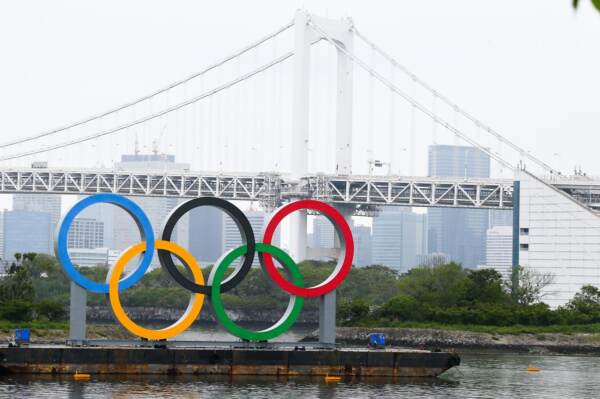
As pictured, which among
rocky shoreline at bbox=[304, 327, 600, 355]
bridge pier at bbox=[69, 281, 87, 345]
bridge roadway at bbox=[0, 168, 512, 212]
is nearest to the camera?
bridge pier at bbox=[69, 281, 87, 345]

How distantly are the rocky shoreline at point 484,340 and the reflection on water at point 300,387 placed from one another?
18.5 meters

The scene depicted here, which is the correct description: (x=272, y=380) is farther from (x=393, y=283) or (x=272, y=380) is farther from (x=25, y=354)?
(x=393, y=283)

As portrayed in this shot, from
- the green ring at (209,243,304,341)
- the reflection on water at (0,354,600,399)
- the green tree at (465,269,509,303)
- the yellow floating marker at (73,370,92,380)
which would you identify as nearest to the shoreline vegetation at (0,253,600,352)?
the green tree at (465,269,509,303)

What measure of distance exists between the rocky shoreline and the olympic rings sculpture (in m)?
23.5

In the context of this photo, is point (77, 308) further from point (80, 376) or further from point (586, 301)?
point (586, 301)

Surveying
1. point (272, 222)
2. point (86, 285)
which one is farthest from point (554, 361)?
point (86, 285)

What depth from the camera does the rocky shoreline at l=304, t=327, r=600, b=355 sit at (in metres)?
74.0

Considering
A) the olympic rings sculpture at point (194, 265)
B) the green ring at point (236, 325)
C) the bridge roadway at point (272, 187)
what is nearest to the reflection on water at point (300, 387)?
the green ring at point (236, 325)

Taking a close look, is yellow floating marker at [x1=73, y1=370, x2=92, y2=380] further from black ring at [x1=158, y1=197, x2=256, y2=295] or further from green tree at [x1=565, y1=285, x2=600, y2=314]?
green tree at [x1=565, y1=285, x2=600, y2=314]

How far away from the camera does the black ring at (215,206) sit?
161ft

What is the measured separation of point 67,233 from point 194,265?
4123 mm

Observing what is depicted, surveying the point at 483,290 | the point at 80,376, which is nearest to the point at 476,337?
the point at 483,290

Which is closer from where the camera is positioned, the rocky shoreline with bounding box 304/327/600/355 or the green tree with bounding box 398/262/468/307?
the rocky shoreline with bounding box 304/327/600/355

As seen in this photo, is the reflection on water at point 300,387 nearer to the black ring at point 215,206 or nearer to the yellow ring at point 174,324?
the yellow ring at point 174,324
